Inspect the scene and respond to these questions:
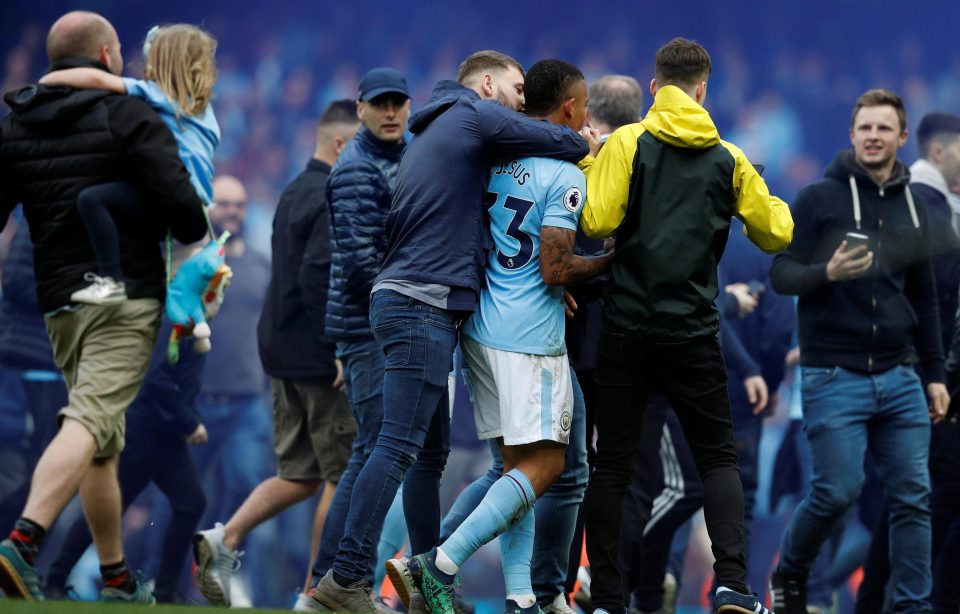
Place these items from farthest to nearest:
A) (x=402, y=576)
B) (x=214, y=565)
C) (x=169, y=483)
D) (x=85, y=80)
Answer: (x=169, y=483) → (x=214, y=565) → (x=85, y=80) → (x=402, y=576)

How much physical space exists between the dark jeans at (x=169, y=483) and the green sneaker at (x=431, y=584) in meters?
3.06

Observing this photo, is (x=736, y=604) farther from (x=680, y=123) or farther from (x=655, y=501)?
(x=655, y=501)

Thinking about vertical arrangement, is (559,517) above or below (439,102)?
below

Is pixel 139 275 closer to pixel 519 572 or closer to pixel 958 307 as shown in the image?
pixel 519 572

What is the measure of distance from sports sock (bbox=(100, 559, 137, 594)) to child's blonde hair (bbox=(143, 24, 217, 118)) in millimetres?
1622

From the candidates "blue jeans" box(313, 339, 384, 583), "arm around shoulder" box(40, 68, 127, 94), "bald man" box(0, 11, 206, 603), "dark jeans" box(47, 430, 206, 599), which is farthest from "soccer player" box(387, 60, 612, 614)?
"dark jeans" box(47, 430, 206, 599)

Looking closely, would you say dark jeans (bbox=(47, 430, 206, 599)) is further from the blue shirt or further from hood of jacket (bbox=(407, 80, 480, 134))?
hood of jacket (bbox=(407, 80, 480, 134))

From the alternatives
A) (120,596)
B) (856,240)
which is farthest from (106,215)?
(856,240)

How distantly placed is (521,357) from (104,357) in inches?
59.1

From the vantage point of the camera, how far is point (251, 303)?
7.36m

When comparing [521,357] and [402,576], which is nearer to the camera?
[402,576]

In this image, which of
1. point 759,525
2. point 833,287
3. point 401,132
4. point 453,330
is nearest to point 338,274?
point 401,132

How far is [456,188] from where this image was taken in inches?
181

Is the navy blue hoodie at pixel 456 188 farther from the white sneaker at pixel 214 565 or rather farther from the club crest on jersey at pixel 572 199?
the white sneaker at pixel 214 565
